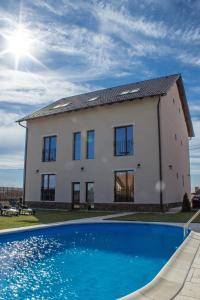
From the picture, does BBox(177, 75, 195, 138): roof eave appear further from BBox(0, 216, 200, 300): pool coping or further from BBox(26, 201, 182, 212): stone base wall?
BBox(0, 216, 200, 300): pool coping

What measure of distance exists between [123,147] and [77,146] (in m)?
3.85

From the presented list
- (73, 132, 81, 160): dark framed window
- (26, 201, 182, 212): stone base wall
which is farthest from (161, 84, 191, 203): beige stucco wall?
(73, 132, 81, 160): dark framed window

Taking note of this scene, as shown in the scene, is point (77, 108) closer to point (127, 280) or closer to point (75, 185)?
point (75, 185)

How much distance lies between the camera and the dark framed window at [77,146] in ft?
67.6

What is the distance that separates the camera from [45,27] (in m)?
10.3

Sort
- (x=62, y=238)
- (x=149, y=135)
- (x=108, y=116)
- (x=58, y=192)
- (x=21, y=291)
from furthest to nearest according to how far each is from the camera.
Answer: (x=58, y=192) < (x=108, y=116) < (x=149, y=135) < (x=62, y=238) < (x=21, y=291)

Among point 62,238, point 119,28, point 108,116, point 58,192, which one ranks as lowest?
point 62,238

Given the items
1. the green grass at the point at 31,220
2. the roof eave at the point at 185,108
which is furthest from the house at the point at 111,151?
the green grass at the point at 31,220

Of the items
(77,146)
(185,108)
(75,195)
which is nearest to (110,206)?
(75,195)

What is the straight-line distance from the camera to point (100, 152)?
19.4 meters

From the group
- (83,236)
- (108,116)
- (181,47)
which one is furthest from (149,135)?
(83,236)

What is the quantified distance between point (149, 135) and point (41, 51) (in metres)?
8.89

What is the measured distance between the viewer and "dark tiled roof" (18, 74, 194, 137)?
18.6 metres

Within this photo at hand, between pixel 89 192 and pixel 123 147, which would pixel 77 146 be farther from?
pixel 123 147
